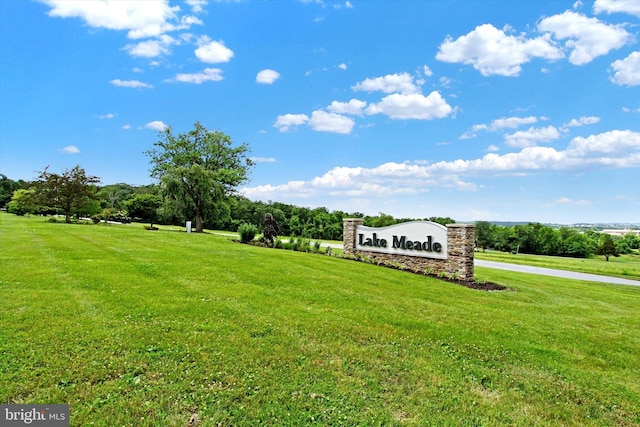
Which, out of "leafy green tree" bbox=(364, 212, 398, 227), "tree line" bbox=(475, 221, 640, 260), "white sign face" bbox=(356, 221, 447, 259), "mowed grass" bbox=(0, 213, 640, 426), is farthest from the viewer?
"tree line" bbox=(475, 221, 640, 260)

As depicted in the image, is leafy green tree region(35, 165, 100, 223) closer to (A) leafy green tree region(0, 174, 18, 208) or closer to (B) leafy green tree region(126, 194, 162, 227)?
(B) leafy green tree region(126, 194, 162, 227)

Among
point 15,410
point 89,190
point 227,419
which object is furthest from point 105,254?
point 89,190

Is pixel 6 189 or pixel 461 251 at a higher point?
pixel 6 189

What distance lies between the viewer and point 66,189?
25641 millimetres

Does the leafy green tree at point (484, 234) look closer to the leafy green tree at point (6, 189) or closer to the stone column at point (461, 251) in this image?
the stone column at point (461, 251)

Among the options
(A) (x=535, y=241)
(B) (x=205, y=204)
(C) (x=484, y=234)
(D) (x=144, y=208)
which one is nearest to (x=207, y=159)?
(B) (x=205, y=204)

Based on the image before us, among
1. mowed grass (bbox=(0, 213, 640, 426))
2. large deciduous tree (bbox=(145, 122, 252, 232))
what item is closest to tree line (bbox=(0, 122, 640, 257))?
large deciduous tree (bbox=(145, 122, 252, 232))

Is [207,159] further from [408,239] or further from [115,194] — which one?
[115,194]

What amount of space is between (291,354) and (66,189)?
28038mm

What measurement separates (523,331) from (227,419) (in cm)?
539

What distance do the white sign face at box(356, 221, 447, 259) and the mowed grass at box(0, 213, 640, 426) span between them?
4.67 meters

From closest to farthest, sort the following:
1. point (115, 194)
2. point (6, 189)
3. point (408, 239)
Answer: point (408, 239) → point (6, 189) → point (115, 194)

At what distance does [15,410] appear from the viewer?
3.15m

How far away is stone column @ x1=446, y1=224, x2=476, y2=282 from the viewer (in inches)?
476
